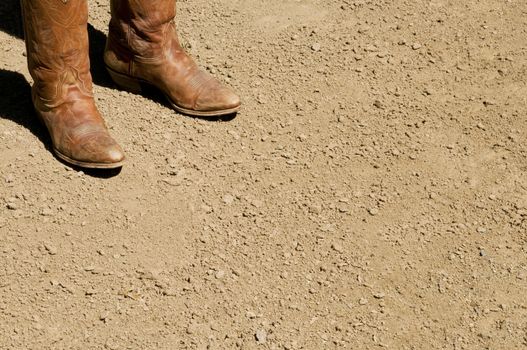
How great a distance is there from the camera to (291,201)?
3455 mm

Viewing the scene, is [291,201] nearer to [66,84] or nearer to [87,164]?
[87,164]

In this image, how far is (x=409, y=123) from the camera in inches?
151

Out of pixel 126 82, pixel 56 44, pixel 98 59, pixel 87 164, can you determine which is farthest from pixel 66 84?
pixel 98 59

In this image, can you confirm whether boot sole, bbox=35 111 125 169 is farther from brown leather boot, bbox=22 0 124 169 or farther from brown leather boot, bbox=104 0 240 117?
brown leather boot, bbox=104 0 240 117

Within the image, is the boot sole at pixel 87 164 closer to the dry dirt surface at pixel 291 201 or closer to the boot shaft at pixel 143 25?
the dry dirt surface at pixel 291 201

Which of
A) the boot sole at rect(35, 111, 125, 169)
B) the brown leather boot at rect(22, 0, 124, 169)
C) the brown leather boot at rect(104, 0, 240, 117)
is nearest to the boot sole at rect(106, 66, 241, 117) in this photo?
the brown leather boot at rect(104, 0, 240, 117)

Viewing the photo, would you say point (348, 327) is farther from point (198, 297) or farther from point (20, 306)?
point (20, 306)

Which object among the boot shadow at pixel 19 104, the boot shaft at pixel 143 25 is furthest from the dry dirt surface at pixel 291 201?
the boot shaft at pixel 143 25

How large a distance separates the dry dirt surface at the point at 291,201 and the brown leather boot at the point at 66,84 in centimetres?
12

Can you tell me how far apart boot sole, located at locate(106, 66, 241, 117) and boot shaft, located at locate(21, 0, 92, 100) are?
312 mm

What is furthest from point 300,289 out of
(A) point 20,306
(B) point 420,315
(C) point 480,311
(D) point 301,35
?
(D) point 301,35

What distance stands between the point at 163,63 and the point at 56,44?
0.54 metres

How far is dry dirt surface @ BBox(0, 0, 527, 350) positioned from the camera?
9.98 feet

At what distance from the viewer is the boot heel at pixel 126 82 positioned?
12.5 ft
